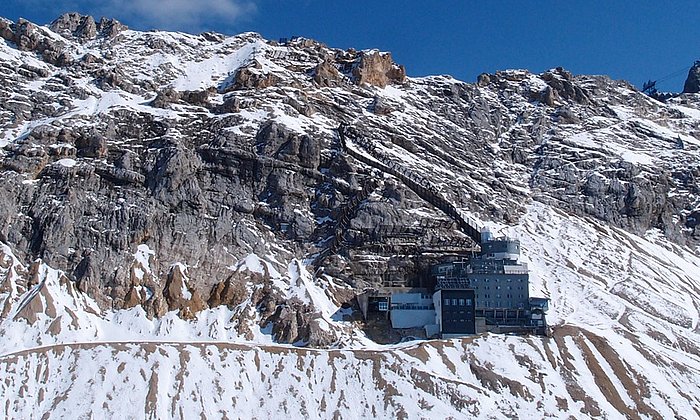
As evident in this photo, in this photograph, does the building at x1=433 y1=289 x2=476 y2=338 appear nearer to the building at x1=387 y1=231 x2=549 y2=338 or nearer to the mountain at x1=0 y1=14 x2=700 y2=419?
the building at x1=387 y1=231 x2=549 y2=338

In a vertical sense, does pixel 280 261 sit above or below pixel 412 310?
above

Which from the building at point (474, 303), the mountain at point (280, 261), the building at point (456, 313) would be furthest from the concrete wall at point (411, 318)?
the mountain at point (280, 261)

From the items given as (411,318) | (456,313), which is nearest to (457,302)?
(456,313)

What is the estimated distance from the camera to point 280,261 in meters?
149

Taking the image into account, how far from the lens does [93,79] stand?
194750mm

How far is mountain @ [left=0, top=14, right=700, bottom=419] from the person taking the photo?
121m

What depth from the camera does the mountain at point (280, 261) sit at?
12131 cm

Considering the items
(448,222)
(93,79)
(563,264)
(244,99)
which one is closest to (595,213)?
(563,264)

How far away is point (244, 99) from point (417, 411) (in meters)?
94.2

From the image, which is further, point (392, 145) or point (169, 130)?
point (392, 145)

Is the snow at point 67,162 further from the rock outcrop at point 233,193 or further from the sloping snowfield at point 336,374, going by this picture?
the sloping snowfield at point 336,374

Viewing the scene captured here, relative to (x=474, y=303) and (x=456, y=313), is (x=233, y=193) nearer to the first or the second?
(x=456, y=313)

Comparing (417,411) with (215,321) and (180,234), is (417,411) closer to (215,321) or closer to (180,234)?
(215,321)

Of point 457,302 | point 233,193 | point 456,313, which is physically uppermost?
point 233,193
